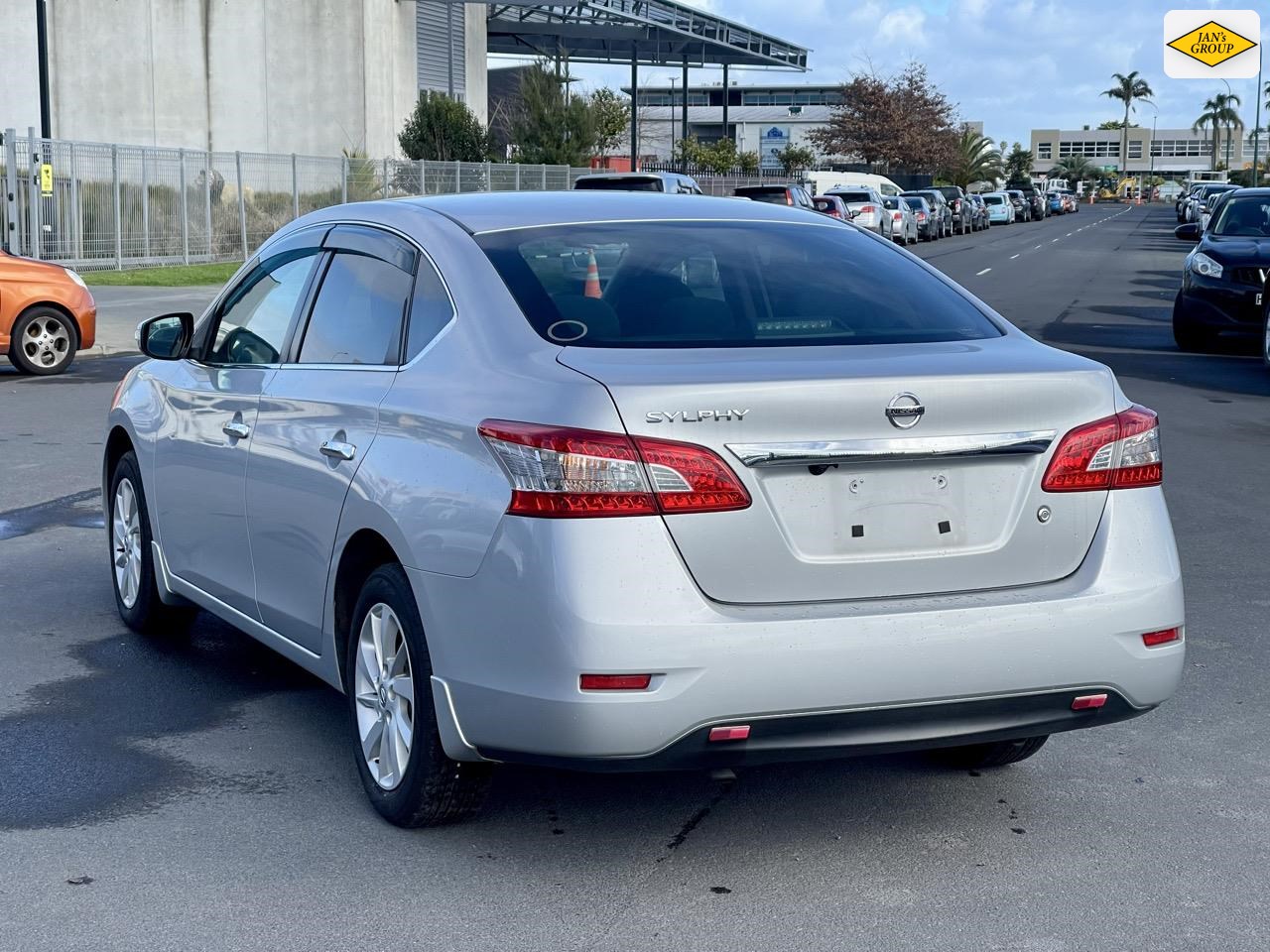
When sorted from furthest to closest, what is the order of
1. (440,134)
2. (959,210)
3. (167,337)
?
(959,210) < (440,134) < (167,337)

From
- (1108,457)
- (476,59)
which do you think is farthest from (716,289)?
(476,59)

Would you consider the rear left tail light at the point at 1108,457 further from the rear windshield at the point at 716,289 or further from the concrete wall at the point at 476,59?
the concrete wall at the point at 476,59

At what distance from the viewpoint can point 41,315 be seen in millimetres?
16734

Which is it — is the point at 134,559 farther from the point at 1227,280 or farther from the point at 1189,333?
the point at 1189,333

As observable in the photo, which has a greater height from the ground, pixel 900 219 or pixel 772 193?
pixel 772 193

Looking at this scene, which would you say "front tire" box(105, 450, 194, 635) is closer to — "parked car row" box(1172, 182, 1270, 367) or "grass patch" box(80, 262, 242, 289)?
"parked car row" box(1172, 182, 1270, 367)

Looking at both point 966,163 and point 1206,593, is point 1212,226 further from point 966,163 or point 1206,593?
point 966,163

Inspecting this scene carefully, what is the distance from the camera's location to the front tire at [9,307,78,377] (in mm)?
16594

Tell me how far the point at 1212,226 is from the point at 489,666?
17.8m

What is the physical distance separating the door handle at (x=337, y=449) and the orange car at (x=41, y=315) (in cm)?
1266

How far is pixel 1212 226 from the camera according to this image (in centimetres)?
2006

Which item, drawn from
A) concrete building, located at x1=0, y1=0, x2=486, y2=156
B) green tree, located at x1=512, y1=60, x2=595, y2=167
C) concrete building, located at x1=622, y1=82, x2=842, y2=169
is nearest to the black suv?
green tree, located at x1=512, y1=60, x2=595, y2=167

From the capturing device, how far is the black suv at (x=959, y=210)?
64.2 meters

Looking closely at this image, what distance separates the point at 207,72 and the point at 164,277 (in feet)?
72.2
